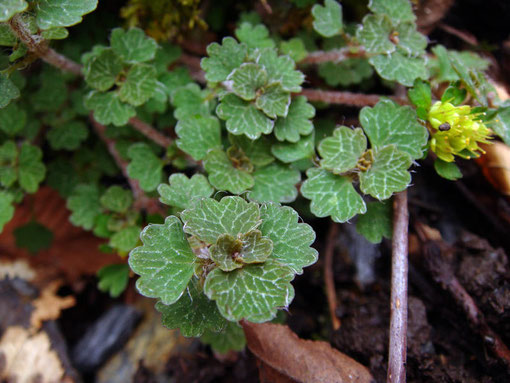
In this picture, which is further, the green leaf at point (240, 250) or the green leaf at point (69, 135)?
the green leaf at point (69, 135)

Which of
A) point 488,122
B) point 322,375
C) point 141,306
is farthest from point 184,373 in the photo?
point 488,122

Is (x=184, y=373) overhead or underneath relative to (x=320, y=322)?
underneath

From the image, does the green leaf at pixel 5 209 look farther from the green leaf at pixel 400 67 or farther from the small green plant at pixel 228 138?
the green leaf at pixel 400 67

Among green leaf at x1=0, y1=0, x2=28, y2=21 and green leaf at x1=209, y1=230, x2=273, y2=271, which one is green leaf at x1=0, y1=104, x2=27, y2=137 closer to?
green leaf at x1=0, y1=0, x2=28, y2=21

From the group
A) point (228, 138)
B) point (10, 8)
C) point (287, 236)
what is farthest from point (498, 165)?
point (10, 8)

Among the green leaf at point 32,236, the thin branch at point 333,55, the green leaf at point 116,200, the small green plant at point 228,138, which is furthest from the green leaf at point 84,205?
the thin branch at point 333,55

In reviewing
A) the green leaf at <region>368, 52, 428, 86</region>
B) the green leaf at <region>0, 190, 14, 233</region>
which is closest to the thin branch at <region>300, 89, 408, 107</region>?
the green leaf at <region>368, 52, 428, 86</region>

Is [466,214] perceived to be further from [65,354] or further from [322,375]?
[65,354]
